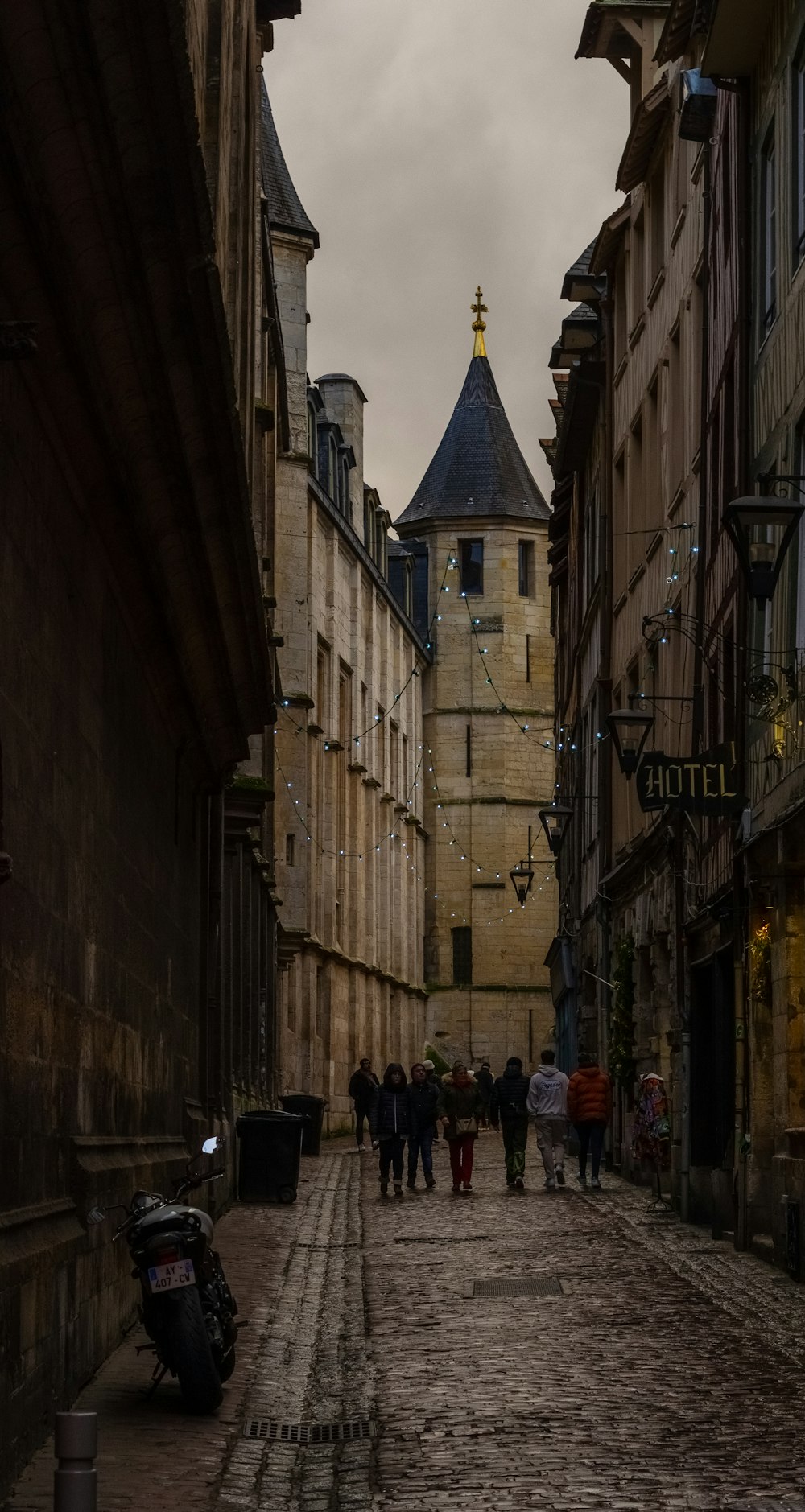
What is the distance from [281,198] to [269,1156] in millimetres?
29442

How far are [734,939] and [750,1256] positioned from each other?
2.48 m

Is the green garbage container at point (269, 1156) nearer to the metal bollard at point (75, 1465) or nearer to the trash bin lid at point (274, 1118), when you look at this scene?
A: the trash bin lid at point (274, 1118)

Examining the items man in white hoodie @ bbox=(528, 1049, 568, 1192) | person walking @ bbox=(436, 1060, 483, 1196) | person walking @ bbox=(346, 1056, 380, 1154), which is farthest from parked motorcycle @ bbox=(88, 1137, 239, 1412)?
person walking @ bbox=(346, 1056, 380, 1154)

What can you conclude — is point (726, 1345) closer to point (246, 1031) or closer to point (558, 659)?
point (246, 1031)

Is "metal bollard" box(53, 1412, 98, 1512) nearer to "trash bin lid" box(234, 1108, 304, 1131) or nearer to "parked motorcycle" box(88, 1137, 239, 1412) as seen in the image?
"parked motorcycle" box(88, 1137, 239, 1412)

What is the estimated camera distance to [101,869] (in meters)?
11.0

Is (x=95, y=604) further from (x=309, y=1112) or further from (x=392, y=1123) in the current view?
(x=309, y=1112)

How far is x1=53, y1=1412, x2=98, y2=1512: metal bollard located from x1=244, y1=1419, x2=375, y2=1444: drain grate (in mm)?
4123

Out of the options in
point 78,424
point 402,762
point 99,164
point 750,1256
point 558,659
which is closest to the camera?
point 99,164

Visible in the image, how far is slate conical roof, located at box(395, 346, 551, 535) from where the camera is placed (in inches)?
2992

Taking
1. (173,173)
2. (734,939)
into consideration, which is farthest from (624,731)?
(173,173)

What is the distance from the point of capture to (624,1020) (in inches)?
1056

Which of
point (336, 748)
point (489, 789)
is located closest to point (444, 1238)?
point (336, 748)

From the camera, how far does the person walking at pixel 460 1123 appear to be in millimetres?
24609
